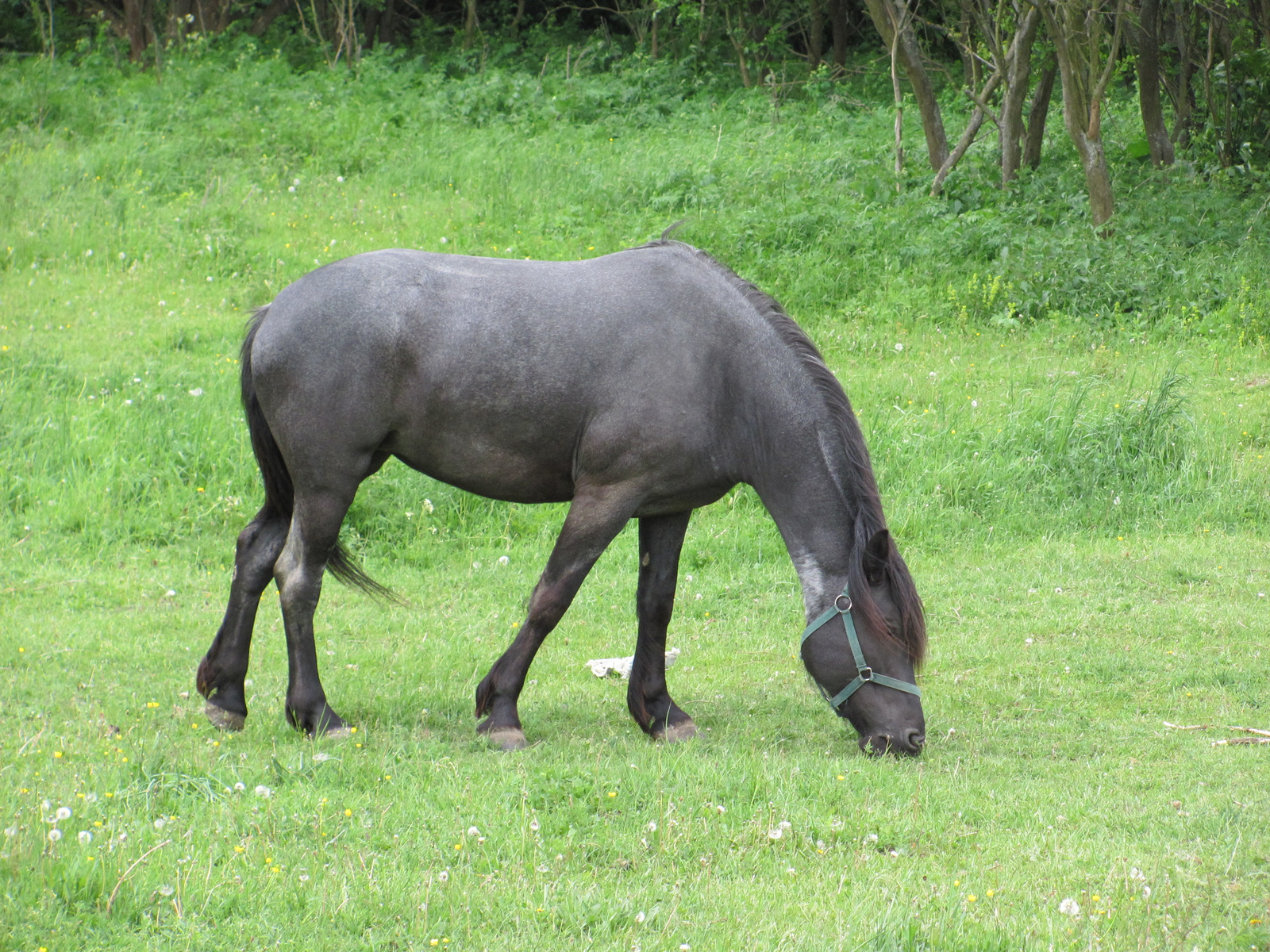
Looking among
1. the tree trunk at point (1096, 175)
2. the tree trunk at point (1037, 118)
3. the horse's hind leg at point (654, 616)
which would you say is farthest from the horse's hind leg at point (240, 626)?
the tree trunk at point (1037, 118)

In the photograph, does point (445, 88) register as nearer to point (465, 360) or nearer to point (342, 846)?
point (465, 360)

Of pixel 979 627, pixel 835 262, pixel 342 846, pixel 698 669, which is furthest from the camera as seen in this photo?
pixel 835 262

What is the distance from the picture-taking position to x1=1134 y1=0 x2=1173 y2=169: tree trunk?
1452 centimetres

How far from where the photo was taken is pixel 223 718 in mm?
5410

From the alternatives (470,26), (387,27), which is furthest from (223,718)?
(387,27)

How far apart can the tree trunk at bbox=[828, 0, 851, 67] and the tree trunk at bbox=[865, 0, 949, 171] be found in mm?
7361

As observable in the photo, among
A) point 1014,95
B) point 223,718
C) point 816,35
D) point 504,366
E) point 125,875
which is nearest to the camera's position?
point 125,875

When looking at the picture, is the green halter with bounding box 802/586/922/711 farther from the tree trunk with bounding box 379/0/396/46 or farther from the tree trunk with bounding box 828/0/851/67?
the tree trunk with bounding box 379/0/396/46

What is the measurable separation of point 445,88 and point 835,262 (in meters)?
8.33

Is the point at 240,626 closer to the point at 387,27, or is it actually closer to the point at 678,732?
the point at 678,732

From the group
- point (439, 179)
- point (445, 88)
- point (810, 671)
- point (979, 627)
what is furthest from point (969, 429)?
point (445, 88)

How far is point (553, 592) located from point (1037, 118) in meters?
12.4

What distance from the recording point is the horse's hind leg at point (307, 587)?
524cm

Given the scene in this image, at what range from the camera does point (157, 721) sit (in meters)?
5.45
